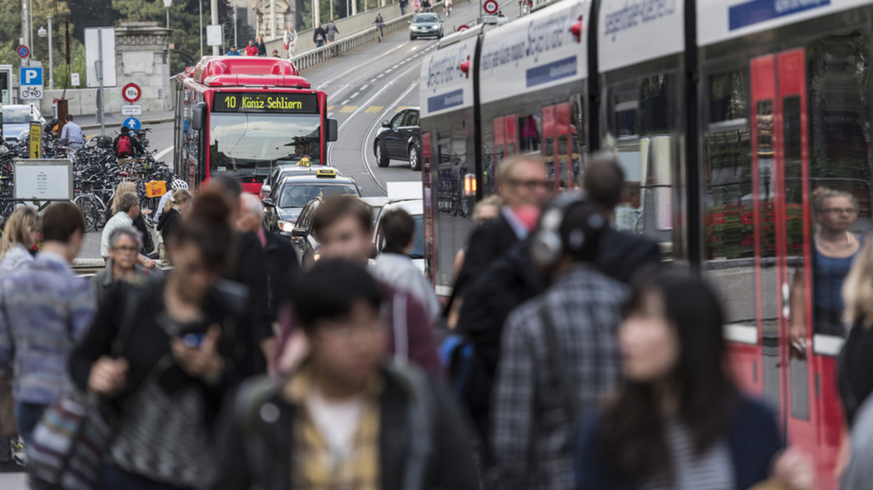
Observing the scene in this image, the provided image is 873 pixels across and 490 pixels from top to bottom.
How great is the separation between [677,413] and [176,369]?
1.77 meters

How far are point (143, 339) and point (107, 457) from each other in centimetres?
37

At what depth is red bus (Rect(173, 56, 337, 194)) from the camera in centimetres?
2692

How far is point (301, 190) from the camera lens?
23984 mm

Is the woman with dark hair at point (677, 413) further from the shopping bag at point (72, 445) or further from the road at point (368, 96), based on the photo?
the road at point (368, 96)

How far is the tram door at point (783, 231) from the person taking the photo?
6430 mm

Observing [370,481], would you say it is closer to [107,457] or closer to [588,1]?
[107,457]

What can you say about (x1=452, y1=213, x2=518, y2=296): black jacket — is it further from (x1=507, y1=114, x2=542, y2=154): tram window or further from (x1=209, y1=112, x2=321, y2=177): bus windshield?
(x1=209, y1=112, x2=321, y2=177): bus windshield

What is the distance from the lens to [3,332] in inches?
238

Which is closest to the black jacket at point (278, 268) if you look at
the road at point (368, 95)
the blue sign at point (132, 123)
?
the road at point (368, 95)

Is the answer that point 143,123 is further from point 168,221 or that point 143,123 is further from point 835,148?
point 835,148

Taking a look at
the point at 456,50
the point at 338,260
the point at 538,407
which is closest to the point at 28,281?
the point at 538,407

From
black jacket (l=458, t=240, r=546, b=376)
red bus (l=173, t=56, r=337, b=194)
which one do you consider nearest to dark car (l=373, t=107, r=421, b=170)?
red bus (l=173, t=56, r=337, b=194)

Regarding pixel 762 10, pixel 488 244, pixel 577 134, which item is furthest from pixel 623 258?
pixel 577 134

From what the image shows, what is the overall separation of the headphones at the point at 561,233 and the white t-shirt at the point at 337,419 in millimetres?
1083
